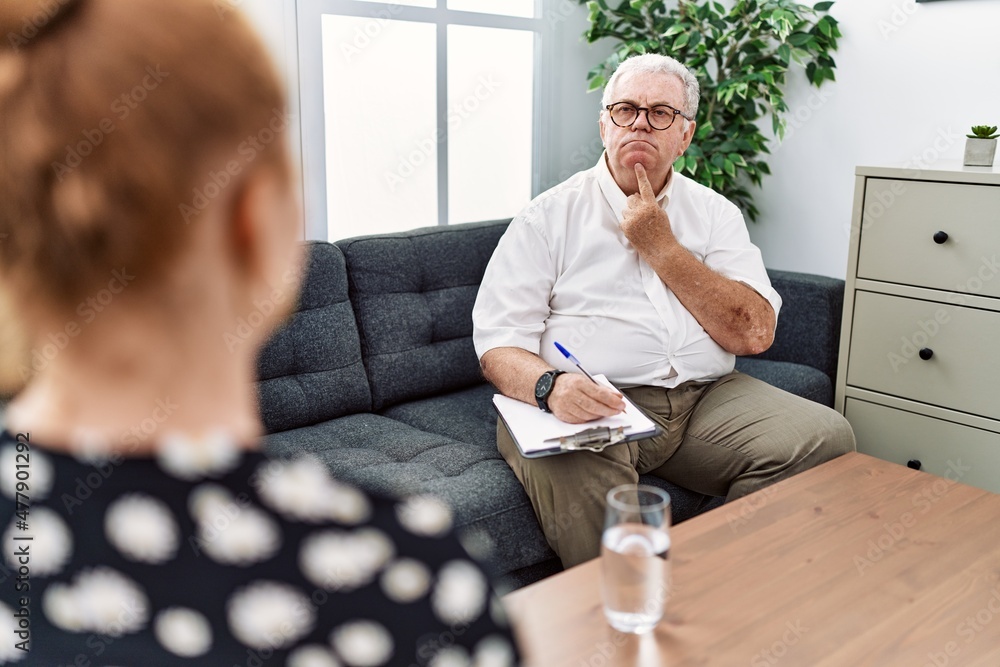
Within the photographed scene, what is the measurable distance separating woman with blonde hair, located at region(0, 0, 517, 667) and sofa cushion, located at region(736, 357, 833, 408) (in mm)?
1972

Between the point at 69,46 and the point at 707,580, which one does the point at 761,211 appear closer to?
the point at 707,580

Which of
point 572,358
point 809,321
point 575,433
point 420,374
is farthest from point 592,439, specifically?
point 809,321

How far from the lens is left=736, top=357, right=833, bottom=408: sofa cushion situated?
7.55ft

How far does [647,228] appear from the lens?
1.95 meters

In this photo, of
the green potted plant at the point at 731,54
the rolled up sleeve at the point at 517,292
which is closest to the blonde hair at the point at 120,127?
the rolled up sleeve at the point at 517,292

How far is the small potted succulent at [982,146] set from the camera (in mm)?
2203

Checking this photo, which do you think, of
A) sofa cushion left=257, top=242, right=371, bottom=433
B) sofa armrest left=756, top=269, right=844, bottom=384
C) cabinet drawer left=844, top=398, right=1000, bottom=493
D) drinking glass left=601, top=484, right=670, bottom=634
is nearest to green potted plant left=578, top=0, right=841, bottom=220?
sofa armrest left=756, top=269, right=844, bottom=384

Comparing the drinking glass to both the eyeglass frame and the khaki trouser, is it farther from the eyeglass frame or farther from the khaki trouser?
the eyeglass frame

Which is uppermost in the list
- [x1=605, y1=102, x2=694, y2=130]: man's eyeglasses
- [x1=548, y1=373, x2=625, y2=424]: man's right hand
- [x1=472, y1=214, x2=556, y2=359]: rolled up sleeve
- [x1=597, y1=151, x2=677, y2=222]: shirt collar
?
[x1=605, y1=102, x2=694, y2=130]: man's eyeglasses

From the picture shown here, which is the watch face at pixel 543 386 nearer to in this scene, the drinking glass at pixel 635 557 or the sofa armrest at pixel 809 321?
the drinking glass at pixel 635 557

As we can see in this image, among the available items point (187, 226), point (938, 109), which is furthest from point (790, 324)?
point (187, 226)

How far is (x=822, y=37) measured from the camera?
2.73 meters

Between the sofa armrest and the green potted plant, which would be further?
the green potted plant

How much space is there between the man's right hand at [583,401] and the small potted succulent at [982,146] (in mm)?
1268
